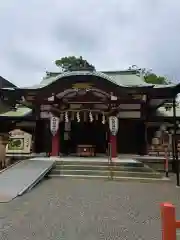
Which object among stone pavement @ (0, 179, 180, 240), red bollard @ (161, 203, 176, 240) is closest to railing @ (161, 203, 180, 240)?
red bollard @ (161, 203, 176, 240)

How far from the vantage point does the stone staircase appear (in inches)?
396

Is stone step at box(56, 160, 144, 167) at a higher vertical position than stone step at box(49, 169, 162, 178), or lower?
higher

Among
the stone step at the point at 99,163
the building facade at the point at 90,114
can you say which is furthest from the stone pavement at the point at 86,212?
the building facade at the point at 90,114

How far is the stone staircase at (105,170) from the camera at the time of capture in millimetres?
10062

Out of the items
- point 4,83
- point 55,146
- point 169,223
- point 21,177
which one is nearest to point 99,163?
point 55,146

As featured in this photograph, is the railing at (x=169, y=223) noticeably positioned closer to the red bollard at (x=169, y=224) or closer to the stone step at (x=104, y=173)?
the red bollard at (x=169, y=224)

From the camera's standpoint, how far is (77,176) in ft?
33.1

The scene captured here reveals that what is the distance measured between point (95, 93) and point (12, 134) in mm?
4866

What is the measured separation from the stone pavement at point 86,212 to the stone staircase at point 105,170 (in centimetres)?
141

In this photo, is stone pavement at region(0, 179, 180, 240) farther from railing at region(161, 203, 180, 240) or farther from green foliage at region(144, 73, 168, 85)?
green foliage at region(144, 73, 168, 85)

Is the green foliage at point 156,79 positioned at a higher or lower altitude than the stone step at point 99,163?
higher

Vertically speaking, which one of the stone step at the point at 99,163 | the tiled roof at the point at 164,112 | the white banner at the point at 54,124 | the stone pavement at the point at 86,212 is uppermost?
the tiled roof at the point at 164,112

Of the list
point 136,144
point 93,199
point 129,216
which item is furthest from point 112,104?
point 129,216

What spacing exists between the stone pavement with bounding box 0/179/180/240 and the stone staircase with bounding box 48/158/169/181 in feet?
4.62
